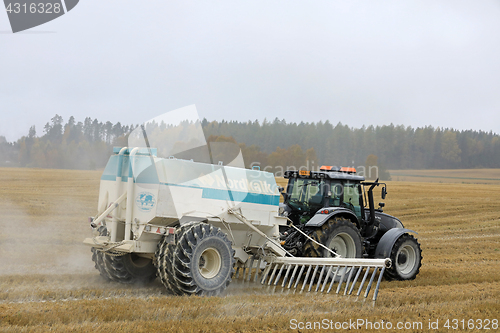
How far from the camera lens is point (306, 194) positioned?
390 inches

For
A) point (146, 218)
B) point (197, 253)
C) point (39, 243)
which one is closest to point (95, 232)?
point (146, 218)

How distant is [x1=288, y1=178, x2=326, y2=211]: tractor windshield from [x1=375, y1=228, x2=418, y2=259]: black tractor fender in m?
1.55

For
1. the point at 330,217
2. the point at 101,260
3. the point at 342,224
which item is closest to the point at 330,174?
the point at 330,217

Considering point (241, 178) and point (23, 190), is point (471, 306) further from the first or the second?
point (23, 190)

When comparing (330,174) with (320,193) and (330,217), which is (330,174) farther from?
(330,217)

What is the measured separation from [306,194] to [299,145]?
29115 mm

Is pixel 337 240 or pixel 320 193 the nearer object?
pixel 337 240

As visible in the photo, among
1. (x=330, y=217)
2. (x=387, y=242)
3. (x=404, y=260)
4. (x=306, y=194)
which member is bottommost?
(x=404, y=260)

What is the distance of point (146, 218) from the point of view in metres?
7.24

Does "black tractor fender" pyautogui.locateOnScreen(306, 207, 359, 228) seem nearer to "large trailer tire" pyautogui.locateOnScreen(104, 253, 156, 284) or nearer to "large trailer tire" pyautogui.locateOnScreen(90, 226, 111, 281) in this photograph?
"large trailer tire" pyautogui.locateOnScreen(104, 253, 156, 284)

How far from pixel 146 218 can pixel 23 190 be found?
61.5 feet

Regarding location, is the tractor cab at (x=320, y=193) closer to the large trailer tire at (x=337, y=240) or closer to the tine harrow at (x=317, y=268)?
the large trailer tire at (x=337, y=240)

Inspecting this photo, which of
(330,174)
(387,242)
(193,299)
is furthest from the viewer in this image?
(330,174)

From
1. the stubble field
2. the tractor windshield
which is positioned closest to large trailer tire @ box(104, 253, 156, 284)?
the stubble field
